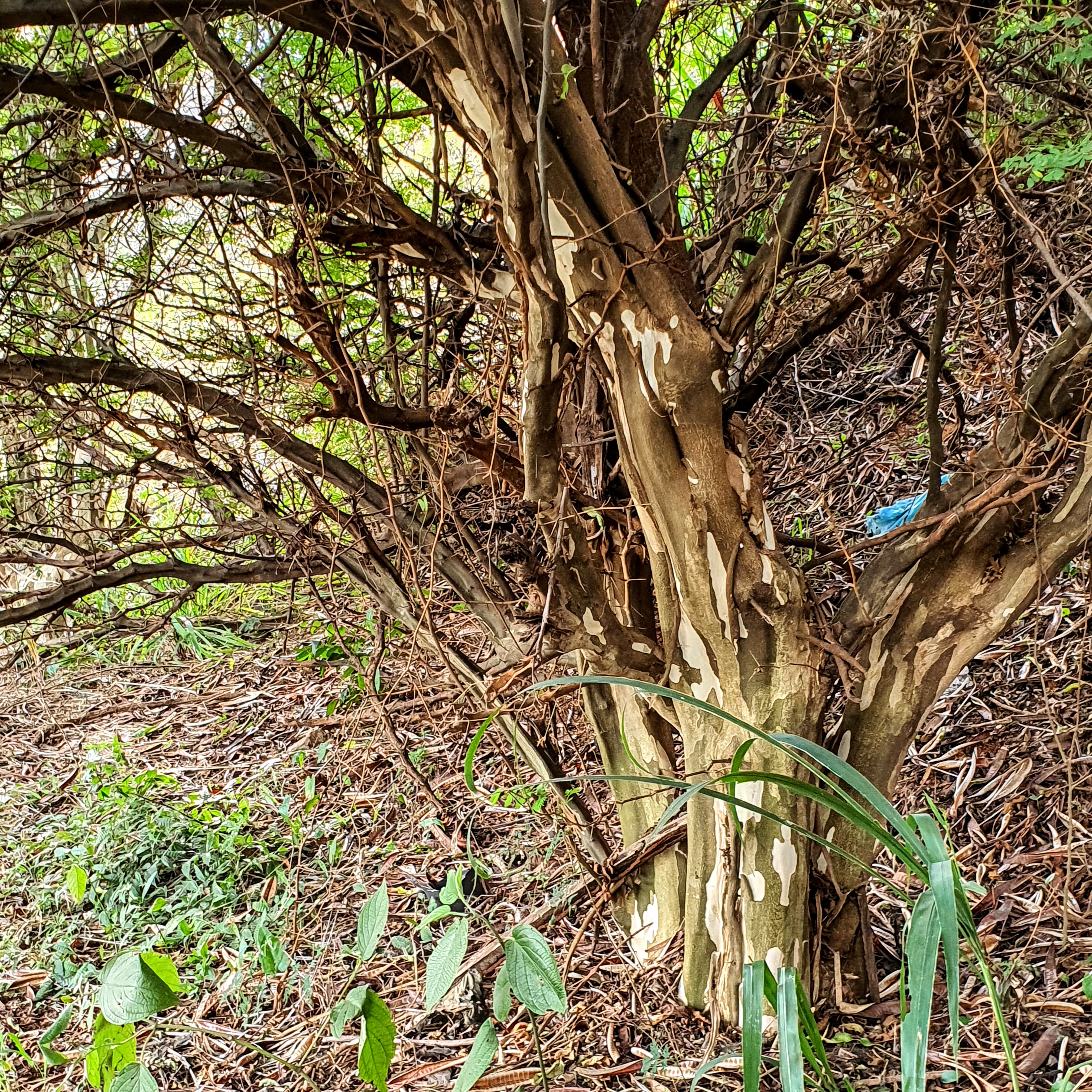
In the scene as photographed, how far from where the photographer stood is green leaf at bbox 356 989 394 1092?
180 cm

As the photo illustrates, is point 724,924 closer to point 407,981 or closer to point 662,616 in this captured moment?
point 662,616

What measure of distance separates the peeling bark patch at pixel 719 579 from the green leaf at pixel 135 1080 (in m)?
1.52

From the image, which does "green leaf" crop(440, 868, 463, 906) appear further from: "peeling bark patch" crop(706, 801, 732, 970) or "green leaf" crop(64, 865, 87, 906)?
"green leaf" crop(64, 865, 87, 906)

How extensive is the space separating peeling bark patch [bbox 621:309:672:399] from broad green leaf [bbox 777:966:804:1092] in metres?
1.33

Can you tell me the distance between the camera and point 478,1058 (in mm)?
1819

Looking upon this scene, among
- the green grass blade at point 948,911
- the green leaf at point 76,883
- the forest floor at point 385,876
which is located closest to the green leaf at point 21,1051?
the forest floor at point 385,876

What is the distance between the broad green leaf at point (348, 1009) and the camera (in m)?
1.77

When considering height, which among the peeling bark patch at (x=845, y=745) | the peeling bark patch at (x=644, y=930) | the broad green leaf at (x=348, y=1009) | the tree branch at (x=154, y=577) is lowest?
the peeling bark patch at (x=644, y=930)

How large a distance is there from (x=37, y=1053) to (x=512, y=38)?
3299mm

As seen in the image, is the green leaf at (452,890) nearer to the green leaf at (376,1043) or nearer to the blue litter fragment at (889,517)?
the green leaf at (376,1043)

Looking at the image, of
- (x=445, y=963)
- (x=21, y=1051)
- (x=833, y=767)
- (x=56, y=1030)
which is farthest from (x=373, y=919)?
(x=21, y=1051)

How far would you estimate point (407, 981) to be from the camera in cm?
293

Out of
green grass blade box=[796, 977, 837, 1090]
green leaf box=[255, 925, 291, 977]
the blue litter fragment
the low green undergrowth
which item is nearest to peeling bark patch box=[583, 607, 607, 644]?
green grass blade box=[796, 977, 837, 1090]

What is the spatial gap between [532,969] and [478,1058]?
224 mm
